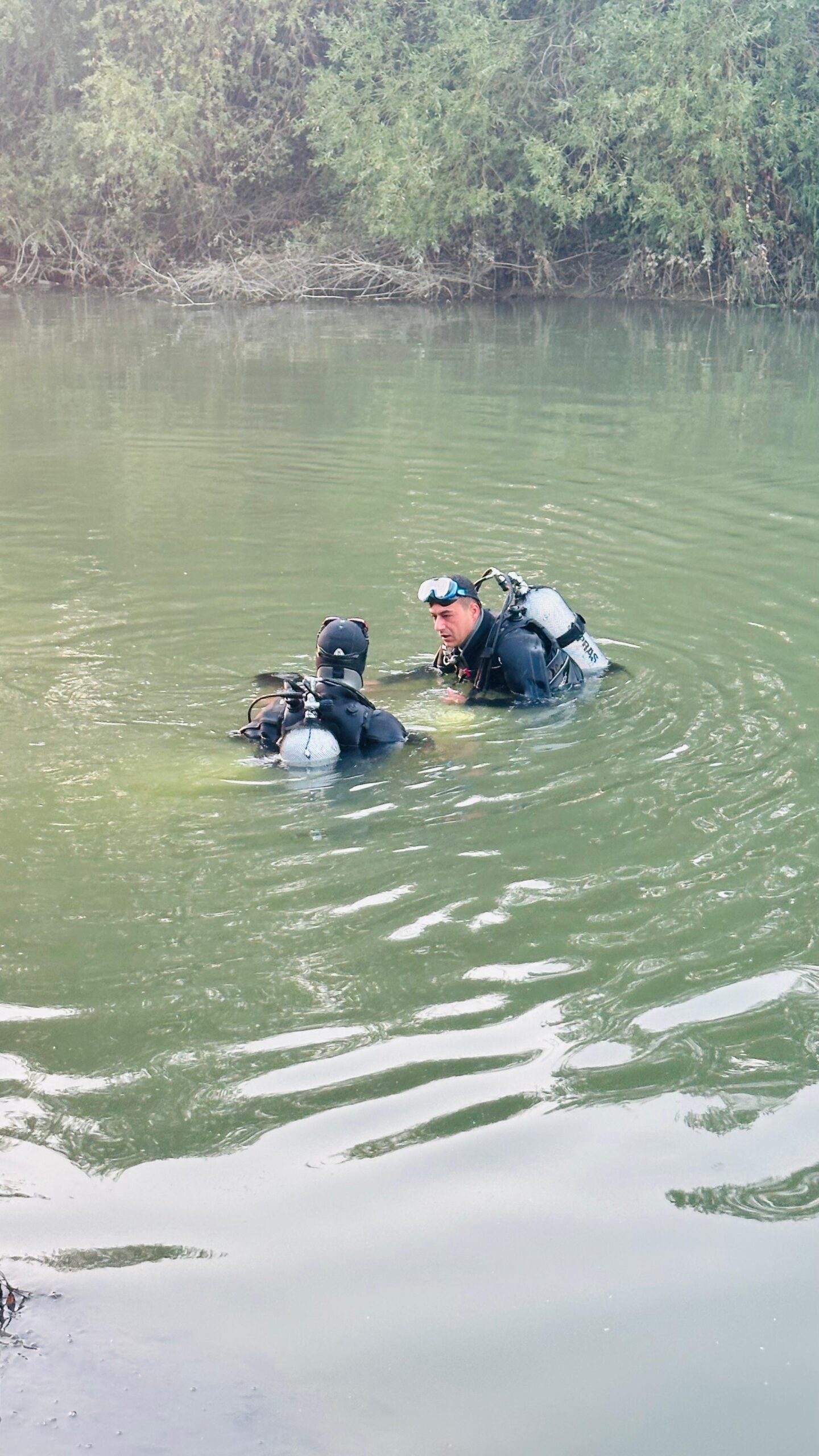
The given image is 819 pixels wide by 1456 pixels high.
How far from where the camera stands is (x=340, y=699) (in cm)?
616

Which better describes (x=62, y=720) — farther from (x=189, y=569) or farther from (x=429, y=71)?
(x=429, y=71)

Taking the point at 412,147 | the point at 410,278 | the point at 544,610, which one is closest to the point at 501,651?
the point at 544,610

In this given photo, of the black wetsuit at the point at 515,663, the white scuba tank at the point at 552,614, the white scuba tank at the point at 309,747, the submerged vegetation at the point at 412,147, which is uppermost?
the submerged vegetation at the point at 412,147

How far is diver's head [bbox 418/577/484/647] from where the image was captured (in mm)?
6586

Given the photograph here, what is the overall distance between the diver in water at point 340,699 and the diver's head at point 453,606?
1.65ft

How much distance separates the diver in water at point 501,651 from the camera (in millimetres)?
6723

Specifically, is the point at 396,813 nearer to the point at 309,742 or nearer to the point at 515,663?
the point at 309,742

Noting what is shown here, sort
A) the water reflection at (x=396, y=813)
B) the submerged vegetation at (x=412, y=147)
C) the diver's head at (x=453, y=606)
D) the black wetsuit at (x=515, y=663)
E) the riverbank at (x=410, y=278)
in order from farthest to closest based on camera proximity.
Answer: the riverbank at (x=410, y=278) < the submerged vegetation at (x=412, y=147) < the black wetsuit at (x=515, y=663) < the diver's head at (x=453, y=606) < the water reflection at (x=396, y=813)

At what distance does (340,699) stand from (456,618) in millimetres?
827

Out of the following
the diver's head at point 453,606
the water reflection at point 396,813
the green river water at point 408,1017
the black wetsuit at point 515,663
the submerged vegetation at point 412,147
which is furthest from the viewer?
the submerged vegetation at point 412,147

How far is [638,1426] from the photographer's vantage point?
2.78 m

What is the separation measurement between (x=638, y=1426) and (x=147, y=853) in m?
3.17

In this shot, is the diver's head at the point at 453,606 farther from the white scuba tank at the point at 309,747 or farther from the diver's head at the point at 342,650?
the white scuba tank at the point at 309,747

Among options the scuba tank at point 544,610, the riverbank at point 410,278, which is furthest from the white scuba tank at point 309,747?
the riverbank at point 410,278
